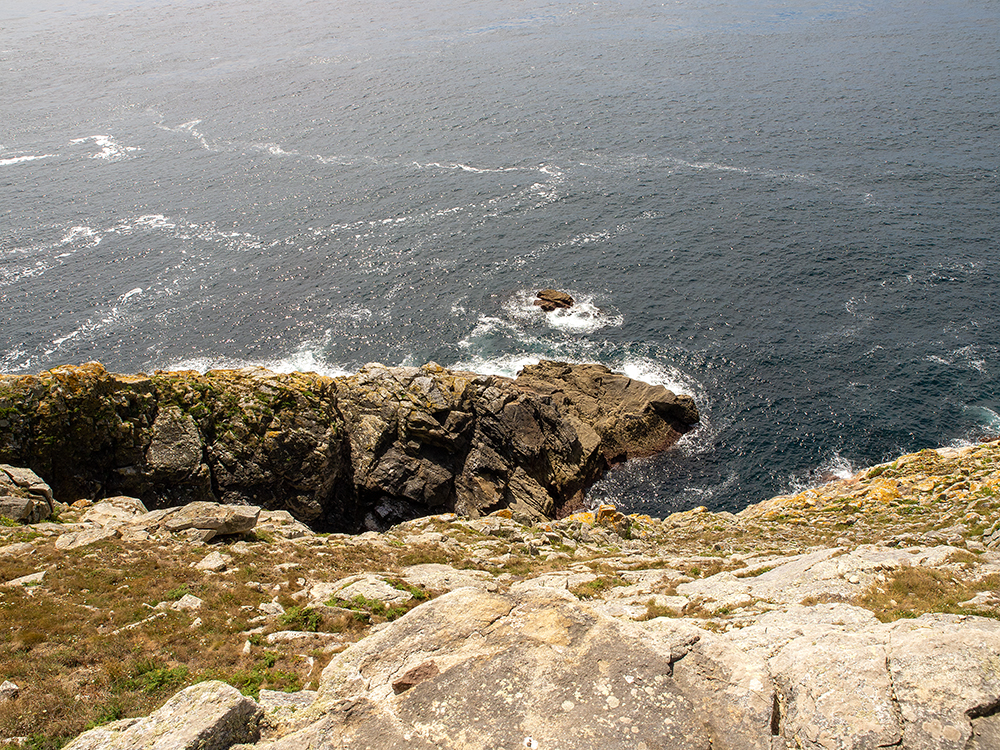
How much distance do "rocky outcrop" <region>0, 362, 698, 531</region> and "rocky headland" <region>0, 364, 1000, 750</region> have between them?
277 mm

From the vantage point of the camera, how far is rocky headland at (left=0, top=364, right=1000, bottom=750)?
48.7ft

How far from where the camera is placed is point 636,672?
16.1 m

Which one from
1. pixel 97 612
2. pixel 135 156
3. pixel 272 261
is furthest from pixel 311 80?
pixel 97 612

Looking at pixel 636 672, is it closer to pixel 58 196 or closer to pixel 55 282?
pixel 55 282

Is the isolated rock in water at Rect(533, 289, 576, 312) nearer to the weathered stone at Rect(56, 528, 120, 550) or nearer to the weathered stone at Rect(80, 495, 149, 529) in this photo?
the weathered stone at Rect(80, 495, 149, 529)

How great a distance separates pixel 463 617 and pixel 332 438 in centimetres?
3125

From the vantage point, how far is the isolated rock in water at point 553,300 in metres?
80.0

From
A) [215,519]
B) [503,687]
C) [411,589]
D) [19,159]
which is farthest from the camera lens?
[19,159]

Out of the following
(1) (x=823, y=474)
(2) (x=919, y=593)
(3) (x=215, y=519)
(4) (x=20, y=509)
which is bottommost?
(1) (x=823, y=474)

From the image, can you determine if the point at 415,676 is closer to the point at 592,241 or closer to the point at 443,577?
the point at 443,577

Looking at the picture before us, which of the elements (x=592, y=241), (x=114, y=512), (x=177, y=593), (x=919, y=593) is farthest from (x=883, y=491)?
(x=592, y=241)

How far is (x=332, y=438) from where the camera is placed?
47.3m

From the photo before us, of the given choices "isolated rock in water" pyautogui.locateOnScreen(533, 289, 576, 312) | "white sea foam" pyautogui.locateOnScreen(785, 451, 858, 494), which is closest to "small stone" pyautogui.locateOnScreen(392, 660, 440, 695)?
"white sea foam" pyautogui.locateOnScreen(785, 451, 858, 494)

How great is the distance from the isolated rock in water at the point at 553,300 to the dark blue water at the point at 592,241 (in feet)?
4.22
